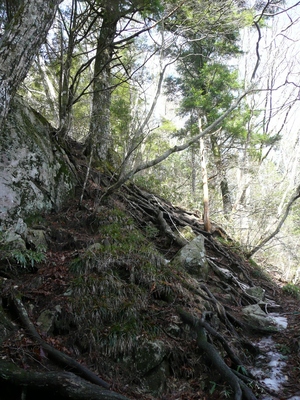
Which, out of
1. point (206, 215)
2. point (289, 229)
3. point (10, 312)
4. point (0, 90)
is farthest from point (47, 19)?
point (289, 229)

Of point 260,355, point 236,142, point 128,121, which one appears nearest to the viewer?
point 260,355

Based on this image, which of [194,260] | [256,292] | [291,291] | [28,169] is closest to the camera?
[28,169]

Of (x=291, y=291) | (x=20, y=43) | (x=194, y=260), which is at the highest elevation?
(x=20, y=43)

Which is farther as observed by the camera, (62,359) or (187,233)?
(187,233)

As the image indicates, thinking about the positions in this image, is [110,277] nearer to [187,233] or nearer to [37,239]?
[37,239]

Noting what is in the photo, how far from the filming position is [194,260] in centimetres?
674

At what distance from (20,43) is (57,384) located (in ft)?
12.3

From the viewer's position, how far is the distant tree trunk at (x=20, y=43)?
350 centimetres

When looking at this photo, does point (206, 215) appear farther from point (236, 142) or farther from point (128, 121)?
point (236, 142)

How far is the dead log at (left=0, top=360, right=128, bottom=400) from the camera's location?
8.13ft

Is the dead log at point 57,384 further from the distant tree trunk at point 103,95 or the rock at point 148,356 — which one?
the distant tree trunk at point 103,95

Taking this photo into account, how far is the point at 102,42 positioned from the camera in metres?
8.33

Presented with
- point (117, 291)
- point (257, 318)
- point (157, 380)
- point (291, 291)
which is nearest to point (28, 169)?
point (117, 291)

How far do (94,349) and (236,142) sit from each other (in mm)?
11495
